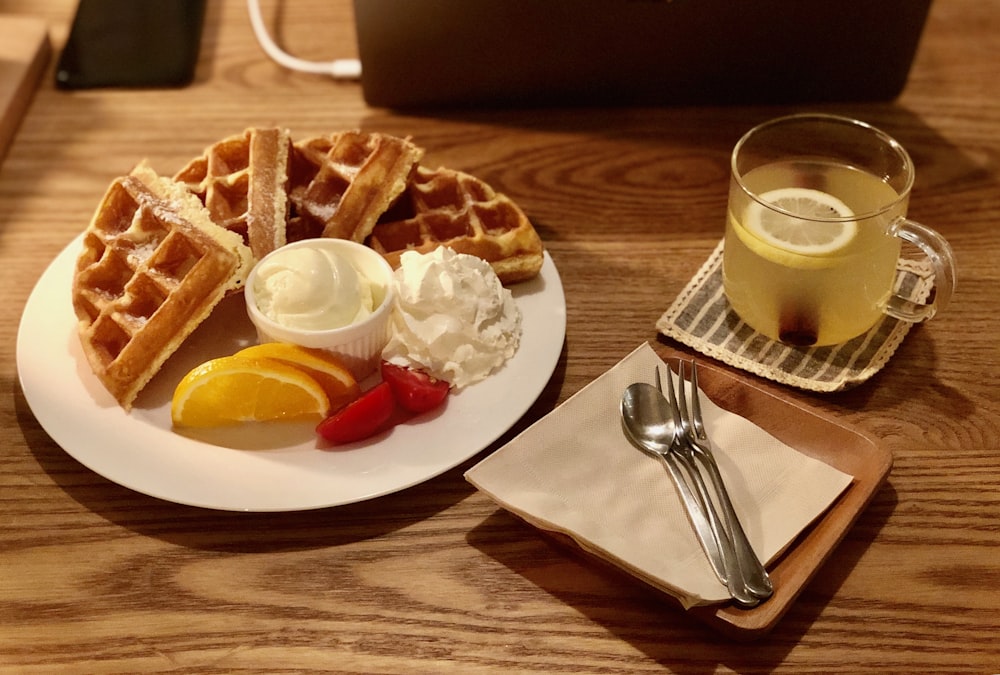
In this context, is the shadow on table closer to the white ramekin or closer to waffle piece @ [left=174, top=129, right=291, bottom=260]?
the white ramekin

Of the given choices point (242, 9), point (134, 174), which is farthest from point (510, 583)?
point (242, 9)

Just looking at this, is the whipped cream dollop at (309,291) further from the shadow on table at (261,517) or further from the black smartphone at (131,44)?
the black smartphone at (131,44)

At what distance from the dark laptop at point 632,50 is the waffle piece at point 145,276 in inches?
19.5

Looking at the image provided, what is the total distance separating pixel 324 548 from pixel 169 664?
0.60ft

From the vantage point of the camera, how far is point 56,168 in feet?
5.09

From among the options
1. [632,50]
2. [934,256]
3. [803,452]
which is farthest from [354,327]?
[632,50]

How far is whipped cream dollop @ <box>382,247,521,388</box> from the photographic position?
110 cm

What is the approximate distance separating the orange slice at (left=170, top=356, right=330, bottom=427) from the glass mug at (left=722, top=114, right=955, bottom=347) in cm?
54

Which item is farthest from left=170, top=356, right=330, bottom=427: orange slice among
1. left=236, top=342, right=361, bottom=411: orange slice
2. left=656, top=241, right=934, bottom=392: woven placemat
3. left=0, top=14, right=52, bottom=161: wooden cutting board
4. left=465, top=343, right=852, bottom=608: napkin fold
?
left=0, top=14, right=52, bottom=161: wooden cutting board

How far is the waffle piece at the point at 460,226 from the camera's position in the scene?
1.23 m

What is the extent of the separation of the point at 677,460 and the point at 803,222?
12.7 inches

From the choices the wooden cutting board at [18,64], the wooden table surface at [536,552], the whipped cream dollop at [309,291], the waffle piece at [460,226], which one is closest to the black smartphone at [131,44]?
the wooden cutting board at [18,64]

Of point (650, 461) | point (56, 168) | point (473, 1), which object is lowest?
point (56, 168)

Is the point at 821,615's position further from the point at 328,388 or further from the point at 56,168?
the point at 56,168
